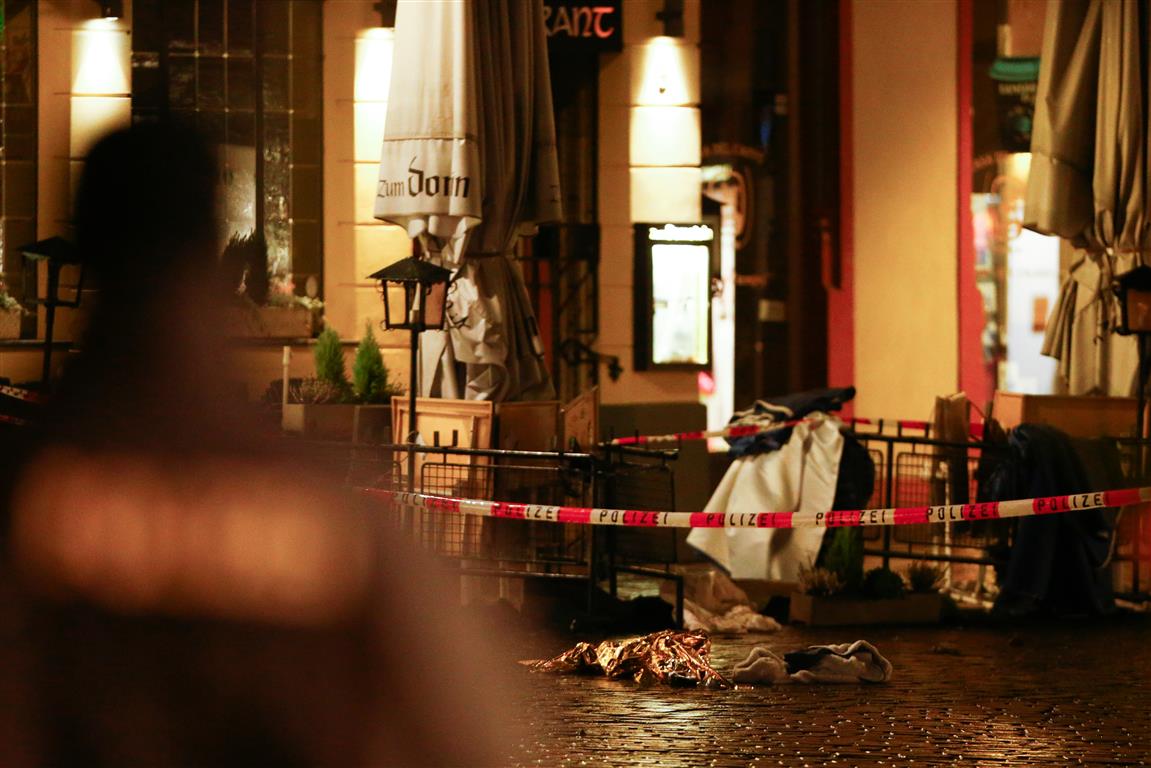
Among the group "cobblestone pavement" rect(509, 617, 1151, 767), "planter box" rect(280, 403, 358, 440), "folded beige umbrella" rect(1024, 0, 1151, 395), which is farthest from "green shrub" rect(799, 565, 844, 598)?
"folded beige umbrella" rect(1024, 0, 1151, 395)

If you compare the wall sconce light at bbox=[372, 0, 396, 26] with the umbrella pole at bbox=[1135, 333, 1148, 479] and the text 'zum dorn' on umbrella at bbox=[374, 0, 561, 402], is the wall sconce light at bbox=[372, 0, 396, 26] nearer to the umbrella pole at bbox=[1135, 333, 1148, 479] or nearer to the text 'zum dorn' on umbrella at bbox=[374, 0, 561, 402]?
the text 'zum dorn' on umbrella at bbox=[374, 0, 561, 402]

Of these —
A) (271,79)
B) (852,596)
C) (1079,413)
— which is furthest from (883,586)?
(271,79)

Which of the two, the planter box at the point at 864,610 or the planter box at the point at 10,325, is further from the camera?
the planter box at the point at 10,325

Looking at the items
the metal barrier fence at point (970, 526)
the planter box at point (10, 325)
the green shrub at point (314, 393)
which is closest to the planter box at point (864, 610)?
the metal barrier fence at point (970, 526)

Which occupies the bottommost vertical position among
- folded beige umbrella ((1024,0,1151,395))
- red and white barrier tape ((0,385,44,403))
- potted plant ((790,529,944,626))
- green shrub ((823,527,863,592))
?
potted plant ((790,529,944,626))

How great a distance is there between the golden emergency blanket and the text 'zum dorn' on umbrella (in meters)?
2.19

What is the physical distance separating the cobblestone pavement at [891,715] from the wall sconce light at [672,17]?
7.02 m

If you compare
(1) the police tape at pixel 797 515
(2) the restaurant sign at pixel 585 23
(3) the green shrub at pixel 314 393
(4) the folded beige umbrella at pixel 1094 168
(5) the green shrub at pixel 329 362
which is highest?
(2) the restaurant sign at pixel 585 23

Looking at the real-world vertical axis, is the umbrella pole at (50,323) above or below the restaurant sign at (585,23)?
below

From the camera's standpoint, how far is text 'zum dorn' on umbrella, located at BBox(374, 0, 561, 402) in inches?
355

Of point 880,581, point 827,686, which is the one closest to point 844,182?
point 880,581

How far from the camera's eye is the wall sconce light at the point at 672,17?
14000 mm

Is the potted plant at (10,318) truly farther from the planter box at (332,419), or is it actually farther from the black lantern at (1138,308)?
the black lantern at (1138,308)

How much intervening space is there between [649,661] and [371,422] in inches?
138
